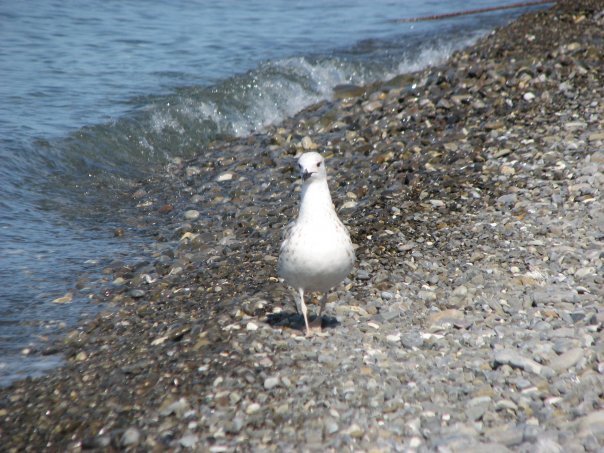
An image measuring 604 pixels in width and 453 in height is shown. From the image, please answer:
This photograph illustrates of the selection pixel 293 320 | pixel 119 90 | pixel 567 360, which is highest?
pixel 119 90

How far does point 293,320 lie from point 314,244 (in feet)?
2.97

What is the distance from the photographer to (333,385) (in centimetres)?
515

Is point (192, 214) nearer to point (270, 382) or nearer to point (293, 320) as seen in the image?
point (293, 320)

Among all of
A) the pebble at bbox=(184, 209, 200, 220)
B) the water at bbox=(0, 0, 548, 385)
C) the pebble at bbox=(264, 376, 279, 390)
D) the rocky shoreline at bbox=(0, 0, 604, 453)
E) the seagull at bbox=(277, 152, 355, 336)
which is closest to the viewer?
the rocky shoreline at bbox=(0, 0, 604, 453)

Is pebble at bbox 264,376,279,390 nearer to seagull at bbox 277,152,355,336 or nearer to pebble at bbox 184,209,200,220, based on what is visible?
seagull at bbox 277,152,355,336

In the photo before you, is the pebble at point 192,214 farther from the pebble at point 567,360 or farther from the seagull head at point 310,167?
the pebble at point 567,360

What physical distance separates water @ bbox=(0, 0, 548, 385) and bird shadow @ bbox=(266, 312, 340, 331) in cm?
172

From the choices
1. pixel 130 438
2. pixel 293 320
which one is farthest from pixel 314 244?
pixel 130 438

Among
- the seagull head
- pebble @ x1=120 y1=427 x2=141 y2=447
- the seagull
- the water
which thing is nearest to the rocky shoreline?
pebble @ x1=120 y1=427 x2=141 y2=447

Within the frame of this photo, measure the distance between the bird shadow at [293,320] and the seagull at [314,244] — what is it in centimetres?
22

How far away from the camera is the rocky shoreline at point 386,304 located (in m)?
4.78

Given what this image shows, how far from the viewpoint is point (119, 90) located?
46.5ft

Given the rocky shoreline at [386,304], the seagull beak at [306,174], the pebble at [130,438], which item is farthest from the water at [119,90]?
the seagull beak at [306,174]

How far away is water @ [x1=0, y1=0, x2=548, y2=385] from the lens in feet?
27.8
